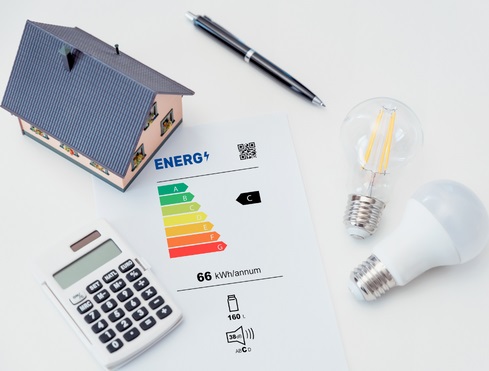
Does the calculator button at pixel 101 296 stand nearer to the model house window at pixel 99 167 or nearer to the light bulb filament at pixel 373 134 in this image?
the model house window at pixel 99 167

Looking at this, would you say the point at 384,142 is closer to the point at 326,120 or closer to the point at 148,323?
the point at 326,120

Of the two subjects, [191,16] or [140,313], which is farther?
[191,16]

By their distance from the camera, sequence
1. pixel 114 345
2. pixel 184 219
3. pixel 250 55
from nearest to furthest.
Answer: pixel 114 345 → pixel 184 219 → pixel 250 55

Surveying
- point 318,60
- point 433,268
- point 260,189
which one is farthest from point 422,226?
point 318,60

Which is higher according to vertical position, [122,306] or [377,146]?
[377,146]

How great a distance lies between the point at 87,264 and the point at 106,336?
9cm

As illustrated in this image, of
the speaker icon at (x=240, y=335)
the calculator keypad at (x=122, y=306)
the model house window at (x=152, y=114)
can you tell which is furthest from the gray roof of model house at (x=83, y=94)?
the speaker icon at (x=240, y=335)

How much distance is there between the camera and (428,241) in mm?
787

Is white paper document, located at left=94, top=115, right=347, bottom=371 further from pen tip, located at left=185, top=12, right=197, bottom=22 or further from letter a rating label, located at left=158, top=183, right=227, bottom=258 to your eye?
pen tip, located at left=185, top=12, right=197, bottom=22

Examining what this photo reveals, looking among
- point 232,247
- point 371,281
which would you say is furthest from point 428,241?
point 232,247

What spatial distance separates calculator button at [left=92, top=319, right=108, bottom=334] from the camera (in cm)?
76

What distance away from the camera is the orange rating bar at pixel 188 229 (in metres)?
0.84

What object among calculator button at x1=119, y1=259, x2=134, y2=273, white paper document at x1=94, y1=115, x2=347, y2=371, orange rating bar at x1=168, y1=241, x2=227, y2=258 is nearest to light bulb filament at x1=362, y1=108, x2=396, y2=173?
white paper document at x1=94, y1=115, x2=347, y2=371

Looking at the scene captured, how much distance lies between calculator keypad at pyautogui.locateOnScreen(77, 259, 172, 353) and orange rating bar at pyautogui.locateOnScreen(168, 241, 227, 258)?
0.05m
